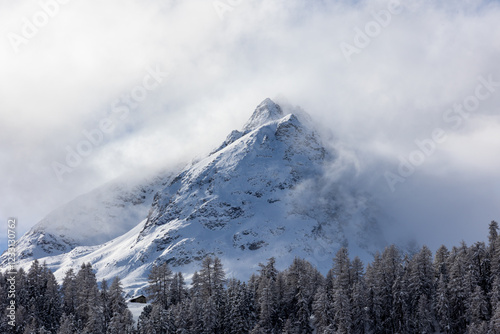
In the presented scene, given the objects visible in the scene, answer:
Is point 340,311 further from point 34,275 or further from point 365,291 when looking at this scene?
point 34,275

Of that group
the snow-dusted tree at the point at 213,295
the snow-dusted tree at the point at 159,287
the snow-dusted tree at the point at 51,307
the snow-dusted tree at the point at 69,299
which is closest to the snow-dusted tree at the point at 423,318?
the snow-dusted tree at the point at 213,295

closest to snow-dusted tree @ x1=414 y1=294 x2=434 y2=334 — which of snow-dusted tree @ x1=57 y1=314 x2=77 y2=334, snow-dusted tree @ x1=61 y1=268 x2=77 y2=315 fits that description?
snow-dusted tree @ x1=57 y1=314 x2=77 y2=334

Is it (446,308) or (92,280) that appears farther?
(92,280)

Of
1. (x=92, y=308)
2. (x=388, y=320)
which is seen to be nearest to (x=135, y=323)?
(x=92, y=308)

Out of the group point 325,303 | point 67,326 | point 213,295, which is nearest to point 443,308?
point 325,303

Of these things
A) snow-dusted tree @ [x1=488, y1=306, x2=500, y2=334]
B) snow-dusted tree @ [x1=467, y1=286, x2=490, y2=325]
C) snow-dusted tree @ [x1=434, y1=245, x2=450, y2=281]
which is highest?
snow-dusted tree @ [x1=434, y1=245, x2=450, y2=281]

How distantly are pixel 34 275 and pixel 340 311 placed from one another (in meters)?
66.9

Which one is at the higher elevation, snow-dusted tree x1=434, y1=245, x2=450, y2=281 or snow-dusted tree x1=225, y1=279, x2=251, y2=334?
snow-dusted tree x1=434, y1=245, x2=450, y2=281

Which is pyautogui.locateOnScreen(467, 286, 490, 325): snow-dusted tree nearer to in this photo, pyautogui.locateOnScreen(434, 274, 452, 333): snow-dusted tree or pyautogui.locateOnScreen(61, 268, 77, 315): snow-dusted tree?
pyautogui.locateOnScreen(434, 274, 452, 333): snow-dusted tree

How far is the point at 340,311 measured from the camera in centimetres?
9050

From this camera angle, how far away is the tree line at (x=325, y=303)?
90.8m

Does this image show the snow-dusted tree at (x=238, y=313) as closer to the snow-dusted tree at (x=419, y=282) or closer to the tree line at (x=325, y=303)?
the tree line at (x=325, y=303)

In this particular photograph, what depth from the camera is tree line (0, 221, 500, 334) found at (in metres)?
90.8

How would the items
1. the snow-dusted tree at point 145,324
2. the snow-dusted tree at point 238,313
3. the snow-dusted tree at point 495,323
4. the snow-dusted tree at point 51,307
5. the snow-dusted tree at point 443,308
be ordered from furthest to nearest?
the snow-dusted tree at point 51,307 < the snow-dusted tree at point 238,313 < the snow-dusted tree at point 145,324 < the snow-dusted tree at point 443,308 < the snow-dusted tree at point 495,323
